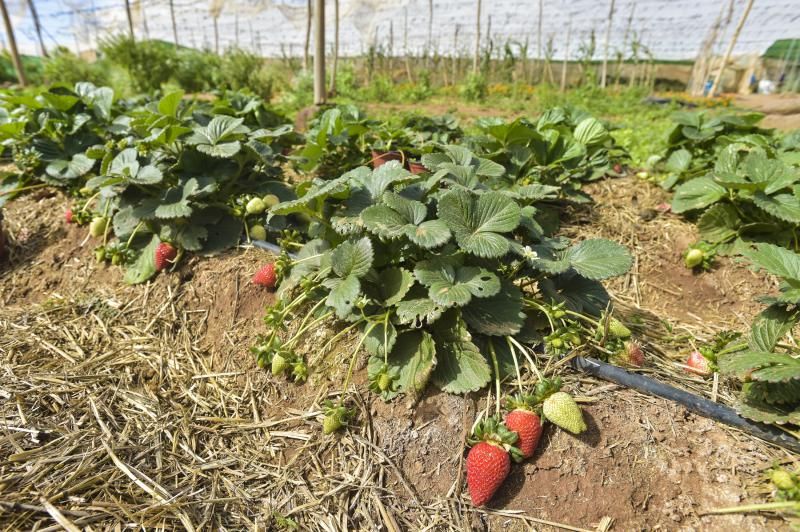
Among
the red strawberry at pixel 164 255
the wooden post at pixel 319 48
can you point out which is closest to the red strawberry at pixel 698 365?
the red strawberry at pixel 164 255

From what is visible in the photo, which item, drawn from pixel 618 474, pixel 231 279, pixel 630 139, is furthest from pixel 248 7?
pixel 618 474

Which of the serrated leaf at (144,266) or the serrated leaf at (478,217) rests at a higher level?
the serrated leaf at (478,217)

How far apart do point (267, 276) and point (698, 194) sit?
235 cm

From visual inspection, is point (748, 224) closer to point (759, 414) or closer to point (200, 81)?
point (759, 414)

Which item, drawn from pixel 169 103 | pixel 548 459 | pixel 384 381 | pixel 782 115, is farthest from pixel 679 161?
pixel 782 115

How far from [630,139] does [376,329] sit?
3.57m

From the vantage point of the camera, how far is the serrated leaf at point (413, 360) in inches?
52.5

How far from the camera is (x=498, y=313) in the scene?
1.39 metres

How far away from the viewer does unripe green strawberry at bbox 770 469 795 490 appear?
1.03m

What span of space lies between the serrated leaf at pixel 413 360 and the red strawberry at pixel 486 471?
256 millimetres

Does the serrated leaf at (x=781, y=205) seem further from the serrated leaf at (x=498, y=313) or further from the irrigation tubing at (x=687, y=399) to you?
the serrated leaf at (x=498, y=313)

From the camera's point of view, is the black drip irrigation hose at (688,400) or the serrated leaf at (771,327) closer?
the black drip irrigation hose at (688,400)

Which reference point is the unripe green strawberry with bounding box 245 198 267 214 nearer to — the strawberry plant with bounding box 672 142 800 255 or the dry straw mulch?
the dry straw mulch

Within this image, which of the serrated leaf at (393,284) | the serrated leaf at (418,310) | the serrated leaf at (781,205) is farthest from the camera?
the serrated leaf at (781,205)
